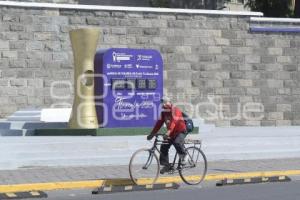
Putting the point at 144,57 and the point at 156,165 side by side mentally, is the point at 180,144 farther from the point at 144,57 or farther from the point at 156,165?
the point at 144,57

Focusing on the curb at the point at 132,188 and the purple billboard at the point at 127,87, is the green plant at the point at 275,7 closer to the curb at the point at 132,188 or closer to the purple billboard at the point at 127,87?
the purple billboard at the point at 127,87

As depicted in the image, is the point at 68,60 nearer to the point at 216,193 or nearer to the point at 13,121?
the point at 13,121

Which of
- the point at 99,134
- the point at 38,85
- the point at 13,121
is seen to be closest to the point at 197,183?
the point at 99,134

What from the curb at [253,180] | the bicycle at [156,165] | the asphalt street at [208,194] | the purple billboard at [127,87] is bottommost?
the curb at [253,180]

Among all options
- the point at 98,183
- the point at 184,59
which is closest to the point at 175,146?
the point at 98,183

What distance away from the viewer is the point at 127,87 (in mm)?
16750

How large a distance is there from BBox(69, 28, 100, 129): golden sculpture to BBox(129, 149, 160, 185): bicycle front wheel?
4.22m

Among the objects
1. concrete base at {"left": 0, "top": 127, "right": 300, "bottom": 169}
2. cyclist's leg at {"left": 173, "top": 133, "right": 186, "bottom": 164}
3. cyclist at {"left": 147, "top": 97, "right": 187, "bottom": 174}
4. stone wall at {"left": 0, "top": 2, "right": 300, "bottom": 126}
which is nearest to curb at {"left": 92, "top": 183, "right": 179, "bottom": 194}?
cyclist at {"left": 147, "top": 97, "right": 187, "bottom": 174}

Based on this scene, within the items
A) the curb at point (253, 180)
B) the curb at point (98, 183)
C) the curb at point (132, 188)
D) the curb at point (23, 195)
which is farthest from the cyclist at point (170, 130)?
the curb at point (23, 195)

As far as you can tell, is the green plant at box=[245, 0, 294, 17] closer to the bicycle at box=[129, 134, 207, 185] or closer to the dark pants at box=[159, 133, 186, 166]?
the bicycle at box=[129, 134, 207, 185]

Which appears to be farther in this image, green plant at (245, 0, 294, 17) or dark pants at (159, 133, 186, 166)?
green plant at (245, 0, 294, 17)

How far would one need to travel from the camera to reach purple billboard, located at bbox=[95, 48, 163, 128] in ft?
54.1

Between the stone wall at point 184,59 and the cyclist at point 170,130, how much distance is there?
7766 mm

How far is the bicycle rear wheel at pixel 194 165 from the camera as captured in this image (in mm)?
12625
